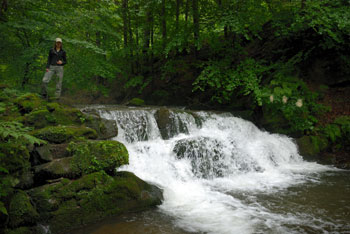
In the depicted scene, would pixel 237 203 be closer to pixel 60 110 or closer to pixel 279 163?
pixel 279 163

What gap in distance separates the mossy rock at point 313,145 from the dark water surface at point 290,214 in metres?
2.93

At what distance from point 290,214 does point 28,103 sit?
6423 millimetres

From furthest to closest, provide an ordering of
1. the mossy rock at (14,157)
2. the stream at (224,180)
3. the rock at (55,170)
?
1. the rock at (55,170)
2. the stream at (224,180)
3. the mossy rock at (14,157)

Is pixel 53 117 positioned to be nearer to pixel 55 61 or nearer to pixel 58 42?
pixel 55 61

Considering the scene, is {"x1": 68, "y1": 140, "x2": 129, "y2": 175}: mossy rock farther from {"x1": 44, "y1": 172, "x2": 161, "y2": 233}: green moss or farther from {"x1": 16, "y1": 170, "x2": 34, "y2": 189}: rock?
{"x1": 16, "y1": 170, "x2": 34, "y2": 189}: rock

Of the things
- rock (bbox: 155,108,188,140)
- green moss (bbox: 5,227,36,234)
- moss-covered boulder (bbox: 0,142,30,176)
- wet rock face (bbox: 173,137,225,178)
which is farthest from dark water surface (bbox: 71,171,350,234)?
rock (bbox: 155,108,188,140)

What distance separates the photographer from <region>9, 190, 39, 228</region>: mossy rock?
3582 millimetres

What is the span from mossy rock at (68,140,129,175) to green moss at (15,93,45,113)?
2.07m

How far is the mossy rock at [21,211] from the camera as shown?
3.58m

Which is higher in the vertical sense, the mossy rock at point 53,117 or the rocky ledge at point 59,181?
the mossy rock at point 53,117

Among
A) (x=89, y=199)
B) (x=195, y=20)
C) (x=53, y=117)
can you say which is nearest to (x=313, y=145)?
(x=195, y=20)

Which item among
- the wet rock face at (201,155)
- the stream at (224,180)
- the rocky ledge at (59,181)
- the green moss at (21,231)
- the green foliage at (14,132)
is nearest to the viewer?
the green foliage at (14,132)

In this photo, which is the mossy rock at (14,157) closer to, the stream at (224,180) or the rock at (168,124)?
the stream at (224,180)

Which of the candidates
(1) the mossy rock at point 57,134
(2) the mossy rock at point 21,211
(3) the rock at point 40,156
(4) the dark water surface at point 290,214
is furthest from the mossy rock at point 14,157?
(4) the dark water surface at point 290,214
